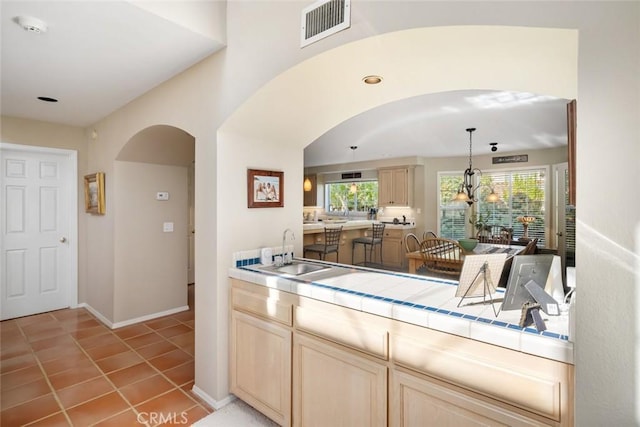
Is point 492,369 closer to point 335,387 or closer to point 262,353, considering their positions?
point 335,387

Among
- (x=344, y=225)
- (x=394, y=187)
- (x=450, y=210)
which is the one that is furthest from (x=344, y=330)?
(x=450, y=210)

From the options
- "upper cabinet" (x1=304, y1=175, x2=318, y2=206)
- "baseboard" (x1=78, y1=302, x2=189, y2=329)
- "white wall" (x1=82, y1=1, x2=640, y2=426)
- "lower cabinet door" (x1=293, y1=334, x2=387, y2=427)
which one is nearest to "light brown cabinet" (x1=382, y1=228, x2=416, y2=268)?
"upper cabinet" (x1=304, y1=175, x2=318, y2=206)

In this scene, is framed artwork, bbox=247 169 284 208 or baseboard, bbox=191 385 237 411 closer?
baseboard, bbox=191 385 237 411

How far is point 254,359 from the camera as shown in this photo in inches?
87.5

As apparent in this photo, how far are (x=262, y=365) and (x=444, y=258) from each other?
2.56 m

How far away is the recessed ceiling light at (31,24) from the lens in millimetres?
1942

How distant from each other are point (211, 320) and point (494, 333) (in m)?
1.95

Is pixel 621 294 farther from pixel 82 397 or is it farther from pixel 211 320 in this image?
pixel 82 397

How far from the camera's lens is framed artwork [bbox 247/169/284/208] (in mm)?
2566

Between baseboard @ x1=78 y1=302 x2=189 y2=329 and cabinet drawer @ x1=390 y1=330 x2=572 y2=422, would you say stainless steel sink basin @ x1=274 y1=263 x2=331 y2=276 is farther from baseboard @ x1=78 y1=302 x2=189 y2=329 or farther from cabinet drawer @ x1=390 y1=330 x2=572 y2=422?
baseboard @ x1=78 y1=302 x2=189 y2=329

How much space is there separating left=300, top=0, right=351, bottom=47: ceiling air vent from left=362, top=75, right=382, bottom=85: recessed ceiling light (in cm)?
37

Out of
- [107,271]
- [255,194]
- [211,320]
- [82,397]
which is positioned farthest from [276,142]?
[107,271]

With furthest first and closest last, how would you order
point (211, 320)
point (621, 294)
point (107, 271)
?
point (107, 271)
point (211, 320)
point (621, 294)

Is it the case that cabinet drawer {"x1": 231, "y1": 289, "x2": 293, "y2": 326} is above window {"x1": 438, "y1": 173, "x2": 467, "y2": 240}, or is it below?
below
